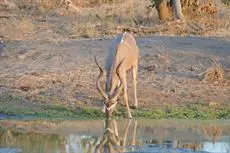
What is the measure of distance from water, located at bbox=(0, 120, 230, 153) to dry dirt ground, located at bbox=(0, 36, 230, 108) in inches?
67.7

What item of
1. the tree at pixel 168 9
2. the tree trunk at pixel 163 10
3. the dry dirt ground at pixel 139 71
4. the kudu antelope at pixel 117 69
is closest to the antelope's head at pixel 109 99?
the kudu antelope at pixel 117 69

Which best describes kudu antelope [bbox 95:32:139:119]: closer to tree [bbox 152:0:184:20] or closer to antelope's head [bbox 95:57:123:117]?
antelope's head [bbox 95:57:123:117]

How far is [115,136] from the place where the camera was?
13.0 m

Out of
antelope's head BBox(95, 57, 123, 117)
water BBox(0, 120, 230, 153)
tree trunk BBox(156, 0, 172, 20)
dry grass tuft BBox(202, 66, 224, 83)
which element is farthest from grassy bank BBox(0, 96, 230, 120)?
tree trunk BBox(156, 0, 172, 20)

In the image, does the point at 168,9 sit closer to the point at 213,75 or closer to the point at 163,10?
the point at 163,10

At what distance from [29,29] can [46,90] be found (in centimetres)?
730

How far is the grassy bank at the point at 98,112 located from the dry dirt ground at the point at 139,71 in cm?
35

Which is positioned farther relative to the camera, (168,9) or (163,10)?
(168,9)

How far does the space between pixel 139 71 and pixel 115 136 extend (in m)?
5.72

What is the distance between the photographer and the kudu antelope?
47.8 ft

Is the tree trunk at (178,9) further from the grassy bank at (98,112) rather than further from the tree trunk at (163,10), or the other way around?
the grassy bank at (98,112)

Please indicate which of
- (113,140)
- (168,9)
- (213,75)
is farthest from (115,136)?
(168,9)

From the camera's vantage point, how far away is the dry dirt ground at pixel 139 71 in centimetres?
1656

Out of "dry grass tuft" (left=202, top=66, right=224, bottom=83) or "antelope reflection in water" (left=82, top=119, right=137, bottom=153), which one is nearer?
"antelope reflection in water" (left=82, top=119, right=137, bottom=153)
